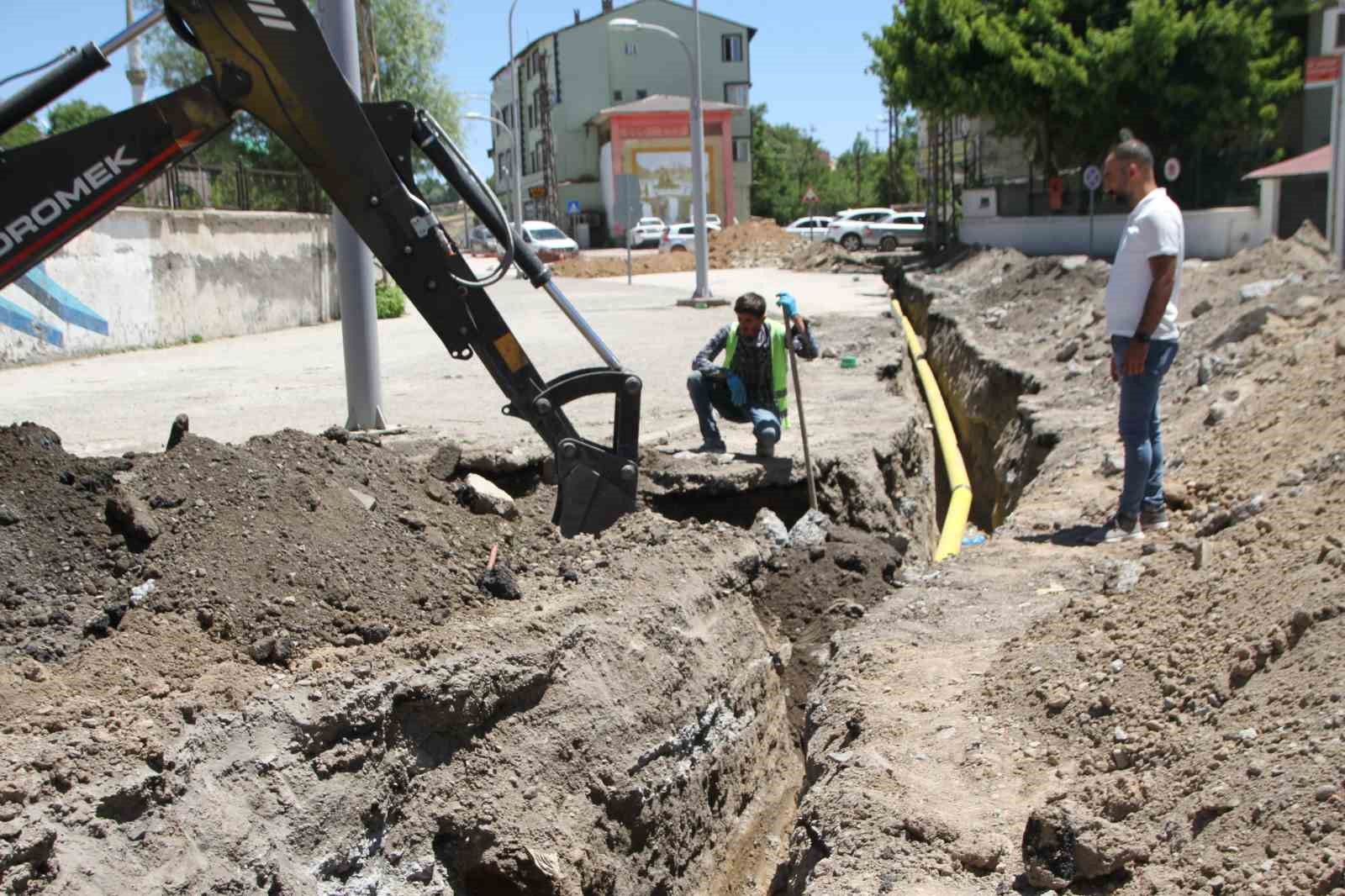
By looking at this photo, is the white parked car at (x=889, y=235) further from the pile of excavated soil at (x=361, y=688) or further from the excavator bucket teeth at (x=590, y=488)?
the excavator bucket teeth at (x=590, y=488)

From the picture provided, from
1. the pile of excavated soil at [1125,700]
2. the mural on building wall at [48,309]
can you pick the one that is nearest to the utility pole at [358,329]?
the pile of excavated soil at [1125,700]

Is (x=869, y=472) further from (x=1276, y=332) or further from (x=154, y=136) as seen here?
(x=154, y=136)

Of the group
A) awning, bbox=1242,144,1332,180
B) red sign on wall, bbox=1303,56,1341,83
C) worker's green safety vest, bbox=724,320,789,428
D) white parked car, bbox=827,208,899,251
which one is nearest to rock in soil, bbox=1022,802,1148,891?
worker's green safety vest, bbox=724,320,789,428

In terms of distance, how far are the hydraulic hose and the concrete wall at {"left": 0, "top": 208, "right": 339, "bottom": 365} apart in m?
10.3

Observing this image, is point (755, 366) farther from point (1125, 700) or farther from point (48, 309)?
point (48, 309)

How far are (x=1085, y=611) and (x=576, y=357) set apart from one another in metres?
10.3

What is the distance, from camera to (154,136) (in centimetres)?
514

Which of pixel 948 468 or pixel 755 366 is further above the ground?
pixel 755 366

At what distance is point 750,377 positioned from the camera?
342 inches

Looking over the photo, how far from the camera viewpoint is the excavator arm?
197 inches

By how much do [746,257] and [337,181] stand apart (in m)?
40.8

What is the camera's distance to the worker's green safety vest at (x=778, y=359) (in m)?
8.52

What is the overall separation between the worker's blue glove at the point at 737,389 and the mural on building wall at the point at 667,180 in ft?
184

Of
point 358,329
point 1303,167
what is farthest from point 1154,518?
point 1303,167
